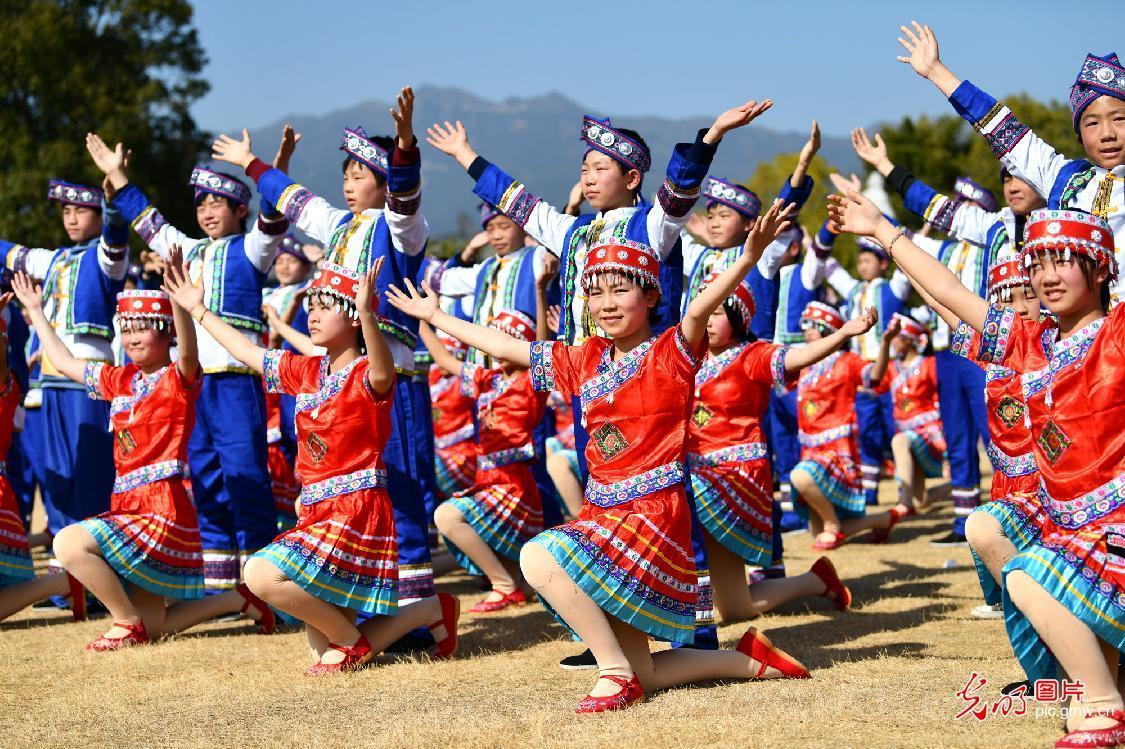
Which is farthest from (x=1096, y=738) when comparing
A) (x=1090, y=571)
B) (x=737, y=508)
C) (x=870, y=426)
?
(x=870, y=426)

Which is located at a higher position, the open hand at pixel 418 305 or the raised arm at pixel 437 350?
the open hand at pixel 418 305

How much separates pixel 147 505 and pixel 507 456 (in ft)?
6.57

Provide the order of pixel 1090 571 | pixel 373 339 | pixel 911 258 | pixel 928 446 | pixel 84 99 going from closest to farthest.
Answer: pixel 1090 571 → pixel 911 258 → pixel 373 339 → pixel 928 446 → pixel 84 99

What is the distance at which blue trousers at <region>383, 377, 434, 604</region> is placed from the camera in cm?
582

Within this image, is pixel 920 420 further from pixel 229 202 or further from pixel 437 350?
pixel 229 202

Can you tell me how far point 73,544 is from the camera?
19.4 feet

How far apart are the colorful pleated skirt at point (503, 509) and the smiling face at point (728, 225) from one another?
2057 mm


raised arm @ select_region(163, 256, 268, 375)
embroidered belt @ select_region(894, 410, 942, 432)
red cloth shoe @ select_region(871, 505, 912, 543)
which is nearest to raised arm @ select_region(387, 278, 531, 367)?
raised arm @ select_region(163, 256, 268, 375)

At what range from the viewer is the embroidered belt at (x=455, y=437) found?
911 cm

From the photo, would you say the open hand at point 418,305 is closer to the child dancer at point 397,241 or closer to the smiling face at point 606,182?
the child dancer at point 397,241

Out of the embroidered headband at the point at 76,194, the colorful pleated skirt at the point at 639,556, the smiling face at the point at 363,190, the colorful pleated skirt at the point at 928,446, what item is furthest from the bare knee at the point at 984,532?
the colorful pleated skirt at the point at 928,446

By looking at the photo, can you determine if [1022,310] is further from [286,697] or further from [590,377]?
[286,697]

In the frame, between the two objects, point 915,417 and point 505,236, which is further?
point 915,417

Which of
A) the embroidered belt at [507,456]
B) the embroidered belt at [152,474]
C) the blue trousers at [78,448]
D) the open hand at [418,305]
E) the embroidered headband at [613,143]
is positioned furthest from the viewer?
the blue trousers at [78,448]
